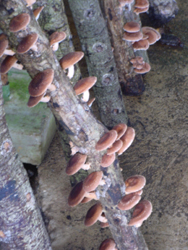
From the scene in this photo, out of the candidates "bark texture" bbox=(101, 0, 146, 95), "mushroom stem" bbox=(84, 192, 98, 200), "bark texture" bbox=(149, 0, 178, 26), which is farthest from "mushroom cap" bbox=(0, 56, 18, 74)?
"bark texture" bbox=(149, 0, 178, 26)

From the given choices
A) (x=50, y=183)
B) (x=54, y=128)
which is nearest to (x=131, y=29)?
(x=54, y=128)

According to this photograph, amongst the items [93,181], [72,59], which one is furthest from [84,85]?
[93,181]

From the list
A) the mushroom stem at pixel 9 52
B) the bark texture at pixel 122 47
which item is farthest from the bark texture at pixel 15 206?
the bark texture at pixel 122 47

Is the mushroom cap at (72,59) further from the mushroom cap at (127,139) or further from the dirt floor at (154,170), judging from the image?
the dirt floor at (154,170)

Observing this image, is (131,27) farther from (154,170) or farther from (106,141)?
(106,141)

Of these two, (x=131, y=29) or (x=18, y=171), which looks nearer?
(x=18, y=171)

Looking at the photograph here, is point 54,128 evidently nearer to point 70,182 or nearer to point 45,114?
point 45,114
